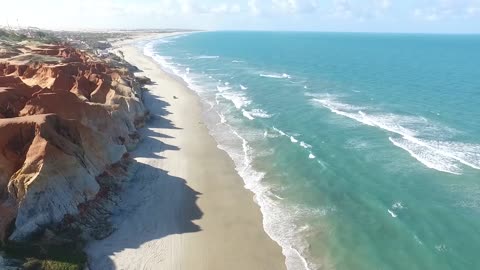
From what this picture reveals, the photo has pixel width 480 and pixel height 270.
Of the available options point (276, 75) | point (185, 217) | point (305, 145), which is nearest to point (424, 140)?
point (305, 145)

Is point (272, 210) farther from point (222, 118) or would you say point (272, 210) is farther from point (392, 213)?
point (222, 118)

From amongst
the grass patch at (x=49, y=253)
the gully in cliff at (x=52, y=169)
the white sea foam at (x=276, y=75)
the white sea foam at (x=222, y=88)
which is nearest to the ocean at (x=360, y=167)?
the white sea foam at (x=222, y=88)

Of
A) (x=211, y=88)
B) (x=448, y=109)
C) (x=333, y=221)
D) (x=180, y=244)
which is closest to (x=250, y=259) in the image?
(x=180, y=244)

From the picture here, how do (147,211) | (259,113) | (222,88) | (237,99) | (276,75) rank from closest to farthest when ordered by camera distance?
(147,211), (259,113), (237,99), (222,88), (276,75)

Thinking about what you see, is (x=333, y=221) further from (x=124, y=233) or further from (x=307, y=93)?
(x=307, y=93)

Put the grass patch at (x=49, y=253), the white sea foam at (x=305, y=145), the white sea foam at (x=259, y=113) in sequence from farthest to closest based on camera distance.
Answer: the white sea foam at (x=259, y=113), the white sea foam at (x=305, y=145), the grass patch at (x=49, y=253)

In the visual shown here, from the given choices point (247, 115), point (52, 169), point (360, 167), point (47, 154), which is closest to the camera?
point (47, 154)

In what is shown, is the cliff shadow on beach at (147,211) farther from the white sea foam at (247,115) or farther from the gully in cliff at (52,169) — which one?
the white sea foam at (247,115)
